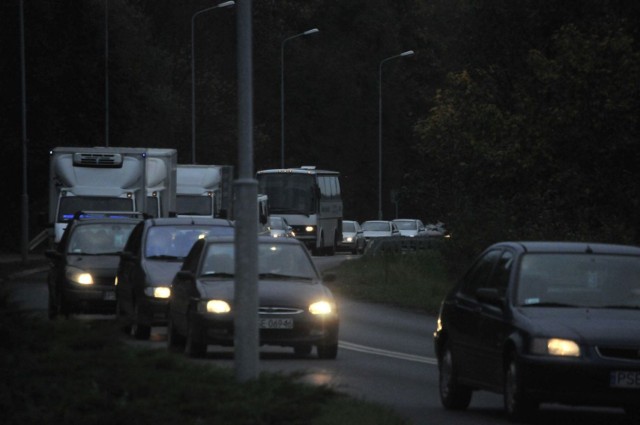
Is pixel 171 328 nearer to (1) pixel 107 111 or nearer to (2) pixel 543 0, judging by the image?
(2) pixel 543 0

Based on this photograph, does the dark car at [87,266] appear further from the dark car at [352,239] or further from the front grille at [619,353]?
the dark car at [352,239]

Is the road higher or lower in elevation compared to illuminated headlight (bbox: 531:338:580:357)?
lower

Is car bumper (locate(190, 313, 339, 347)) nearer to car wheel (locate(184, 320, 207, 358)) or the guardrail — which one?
car wheel (locate(184, 320, 207, 358))

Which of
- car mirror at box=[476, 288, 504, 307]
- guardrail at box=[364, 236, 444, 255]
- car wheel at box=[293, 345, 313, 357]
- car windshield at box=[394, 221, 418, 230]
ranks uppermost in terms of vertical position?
car mirror at box=[476, 288, 504, 307]

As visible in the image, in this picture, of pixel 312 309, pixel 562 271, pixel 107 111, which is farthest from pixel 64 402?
pixel 107 111

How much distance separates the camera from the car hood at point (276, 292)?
1969 centimetres

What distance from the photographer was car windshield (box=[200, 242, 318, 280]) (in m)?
20.4

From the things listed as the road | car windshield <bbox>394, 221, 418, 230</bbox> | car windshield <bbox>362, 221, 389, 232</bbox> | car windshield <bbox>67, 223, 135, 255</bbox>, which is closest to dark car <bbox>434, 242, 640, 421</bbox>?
the road

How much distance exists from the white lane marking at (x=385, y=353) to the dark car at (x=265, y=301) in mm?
1109

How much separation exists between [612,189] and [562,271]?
708 inches

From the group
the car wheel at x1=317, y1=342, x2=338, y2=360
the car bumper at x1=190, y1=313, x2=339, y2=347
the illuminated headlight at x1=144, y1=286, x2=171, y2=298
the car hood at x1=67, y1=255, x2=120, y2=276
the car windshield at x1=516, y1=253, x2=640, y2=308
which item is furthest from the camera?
the car hood at x1=67, y1=255, x2=120, y2=276

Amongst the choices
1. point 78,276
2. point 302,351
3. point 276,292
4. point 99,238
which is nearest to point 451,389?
point 276,292

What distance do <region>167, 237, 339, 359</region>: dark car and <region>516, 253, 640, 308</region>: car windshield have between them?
212 inches

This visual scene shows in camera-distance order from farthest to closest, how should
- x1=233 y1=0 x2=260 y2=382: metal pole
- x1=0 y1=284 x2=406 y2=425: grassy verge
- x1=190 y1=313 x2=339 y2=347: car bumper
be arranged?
x1=190 y1=313 x2=339 y2=347: car bumper → x1=233 y1=0 x2=260 y2=382: metal pole → x1=0 y1=284 x2=406 y2=425: grassy verge
